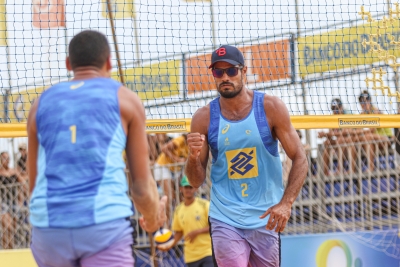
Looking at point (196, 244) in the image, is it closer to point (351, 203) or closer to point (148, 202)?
point (351, 203)

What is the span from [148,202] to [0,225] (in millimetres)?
10116

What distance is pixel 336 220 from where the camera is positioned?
10.8 meters

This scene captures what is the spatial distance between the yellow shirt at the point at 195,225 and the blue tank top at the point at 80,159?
6.90m

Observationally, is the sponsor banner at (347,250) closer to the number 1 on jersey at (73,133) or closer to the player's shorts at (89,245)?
the player's shorts at (89,245)

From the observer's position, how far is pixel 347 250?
9.74 metres

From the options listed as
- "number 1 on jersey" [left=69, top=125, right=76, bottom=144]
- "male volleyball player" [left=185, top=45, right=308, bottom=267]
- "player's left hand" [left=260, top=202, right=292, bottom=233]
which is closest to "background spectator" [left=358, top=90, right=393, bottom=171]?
"male volleyball player" [left=185, top=45, right=308, bottom=267]

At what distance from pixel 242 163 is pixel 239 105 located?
49 centimetres

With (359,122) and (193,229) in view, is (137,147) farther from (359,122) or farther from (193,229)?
(193,229)

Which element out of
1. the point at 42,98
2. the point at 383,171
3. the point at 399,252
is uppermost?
the point at 42,98

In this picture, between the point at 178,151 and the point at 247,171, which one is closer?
the point at 247,171

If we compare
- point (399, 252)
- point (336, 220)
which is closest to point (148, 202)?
point (399, 252)

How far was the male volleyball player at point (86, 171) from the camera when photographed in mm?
3465

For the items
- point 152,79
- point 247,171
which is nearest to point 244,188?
point 247,171

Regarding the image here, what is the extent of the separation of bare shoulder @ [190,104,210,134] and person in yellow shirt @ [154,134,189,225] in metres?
5.77
